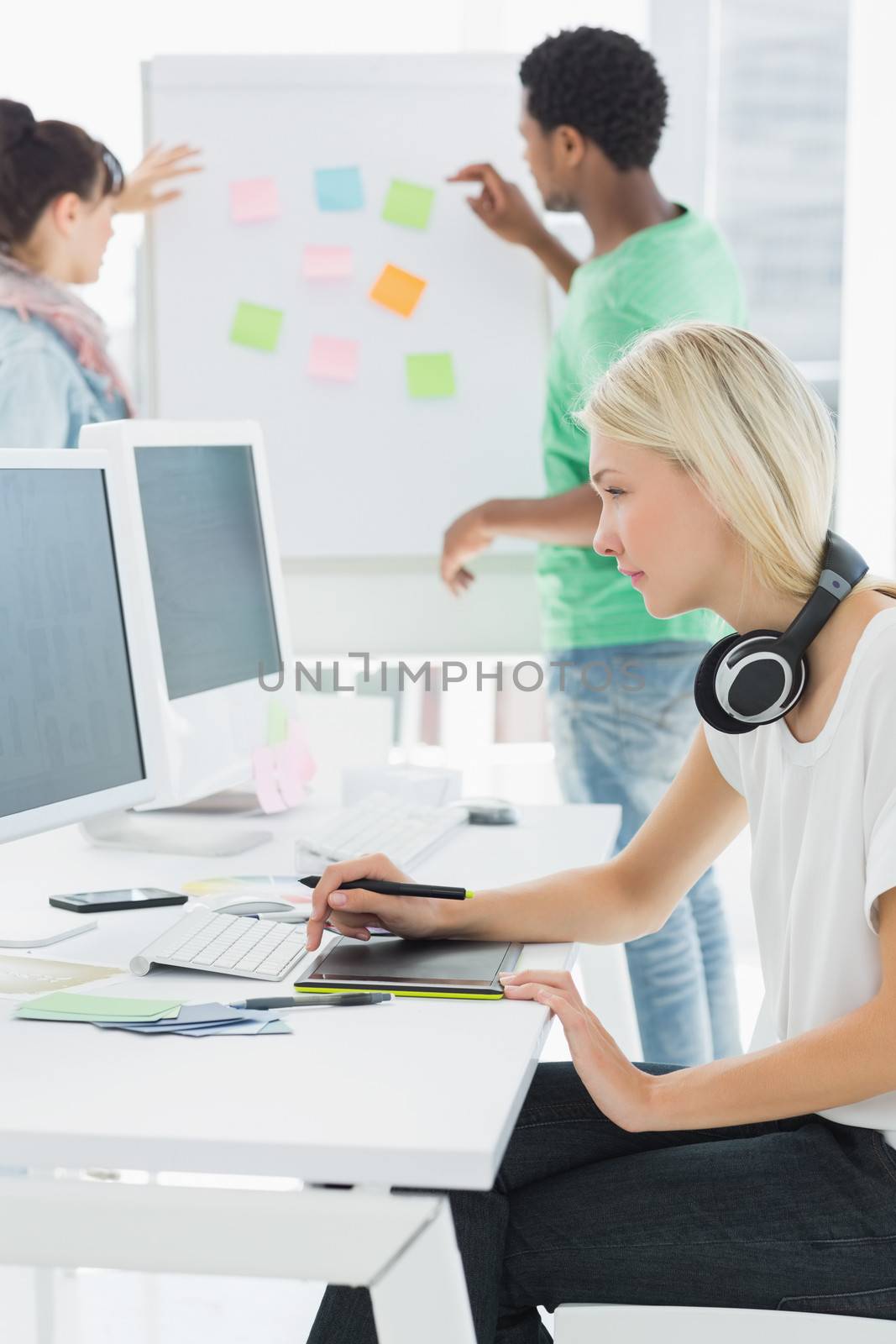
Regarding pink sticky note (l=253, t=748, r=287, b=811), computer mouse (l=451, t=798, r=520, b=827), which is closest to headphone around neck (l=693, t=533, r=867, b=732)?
computer mouse (l=451, t=798, r=520, b=827)

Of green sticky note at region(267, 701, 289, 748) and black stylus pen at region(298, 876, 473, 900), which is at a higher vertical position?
black stylus pen at region(298, 876, 473, 900)

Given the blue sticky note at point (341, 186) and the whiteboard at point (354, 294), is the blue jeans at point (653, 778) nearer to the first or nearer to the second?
the whiteboard at point (354, 294)

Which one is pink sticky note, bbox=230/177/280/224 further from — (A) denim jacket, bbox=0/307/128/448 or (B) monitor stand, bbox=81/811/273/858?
(B) monitor stand, bbox=81/811/273/858

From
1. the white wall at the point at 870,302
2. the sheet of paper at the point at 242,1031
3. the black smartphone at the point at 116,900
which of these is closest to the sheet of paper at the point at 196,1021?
the sheet of paper at the point at 242,1031

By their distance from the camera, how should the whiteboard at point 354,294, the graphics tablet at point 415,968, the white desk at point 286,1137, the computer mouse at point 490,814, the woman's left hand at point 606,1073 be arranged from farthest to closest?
the whiteboard at point 354,294 → the computer mouse at point 490,814 → the graphics tablet at point 415,968 → the woman's left hand at point 606,1073 → the white desk at point 286,1137

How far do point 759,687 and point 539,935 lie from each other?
1.04ft

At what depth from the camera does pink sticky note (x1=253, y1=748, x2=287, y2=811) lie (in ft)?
5.73

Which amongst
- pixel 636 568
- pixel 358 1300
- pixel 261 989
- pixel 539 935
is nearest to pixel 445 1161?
pixel 358 1300

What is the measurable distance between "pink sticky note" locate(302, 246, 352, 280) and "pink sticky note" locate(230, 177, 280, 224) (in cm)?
10

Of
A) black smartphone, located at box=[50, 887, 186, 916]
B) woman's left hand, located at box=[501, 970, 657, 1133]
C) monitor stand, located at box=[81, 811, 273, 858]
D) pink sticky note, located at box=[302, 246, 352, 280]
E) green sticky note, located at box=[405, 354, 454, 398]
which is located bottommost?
monitor stand, located at box=[81, 811, 273, 858]

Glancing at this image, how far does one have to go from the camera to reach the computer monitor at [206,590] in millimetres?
1530

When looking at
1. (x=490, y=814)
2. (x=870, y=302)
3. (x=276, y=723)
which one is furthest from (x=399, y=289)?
(x=490, y=814)

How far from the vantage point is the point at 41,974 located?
1129mm

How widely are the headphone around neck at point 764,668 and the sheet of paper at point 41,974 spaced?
1.72 ft
